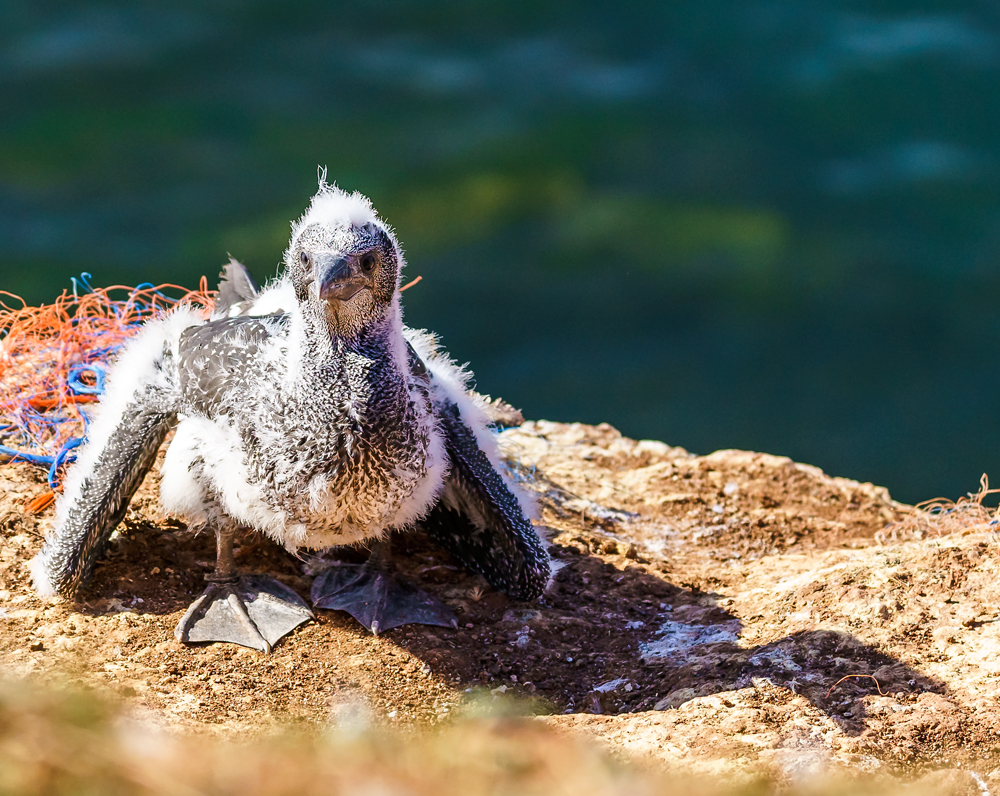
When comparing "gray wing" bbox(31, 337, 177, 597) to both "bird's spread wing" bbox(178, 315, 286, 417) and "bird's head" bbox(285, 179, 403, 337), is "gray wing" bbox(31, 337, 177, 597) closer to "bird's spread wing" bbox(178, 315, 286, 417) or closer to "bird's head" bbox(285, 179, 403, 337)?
"bird's spread wing" bbox(178, 315, 286, 417)

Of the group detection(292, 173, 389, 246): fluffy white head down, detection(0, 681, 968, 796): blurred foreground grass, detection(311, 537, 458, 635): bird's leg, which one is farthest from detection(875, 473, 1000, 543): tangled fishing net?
detection(0, 681, 968, 796): blurred foreground grass

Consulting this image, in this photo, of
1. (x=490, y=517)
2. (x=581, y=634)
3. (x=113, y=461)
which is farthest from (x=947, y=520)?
(x=113, y=461)

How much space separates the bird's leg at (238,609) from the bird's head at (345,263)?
103 cm

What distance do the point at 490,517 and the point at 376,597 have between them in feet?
1.73

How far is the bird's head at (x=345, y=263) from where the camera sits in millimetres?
3375

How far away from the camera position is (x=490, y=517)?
4.11 metres

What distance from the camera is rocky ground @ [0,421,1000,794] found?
3.21 m

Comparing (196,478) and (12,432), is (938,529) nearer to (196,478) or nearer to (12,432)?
(196,478)

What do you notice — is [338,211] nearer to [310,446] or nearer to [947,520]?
[310,446]

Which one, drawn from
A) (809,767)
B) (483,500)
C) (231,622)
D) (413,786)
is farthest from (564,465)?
(413,786)

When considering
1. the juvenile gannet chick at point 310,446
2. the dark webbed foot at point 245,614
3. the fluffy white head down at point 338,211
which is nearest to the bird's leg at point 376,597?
the juvenile gannet chick at point 310,446

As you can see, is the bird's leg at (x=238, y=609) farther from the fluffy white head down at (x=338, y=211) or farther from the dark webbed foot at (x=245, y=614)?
the fluffy white head down at (x=338, y=211)

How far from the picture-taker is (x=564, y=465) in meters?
5.83

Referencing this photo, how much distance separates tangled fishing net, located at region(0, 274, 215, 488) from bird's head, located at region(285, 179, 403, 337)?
1265 mm
